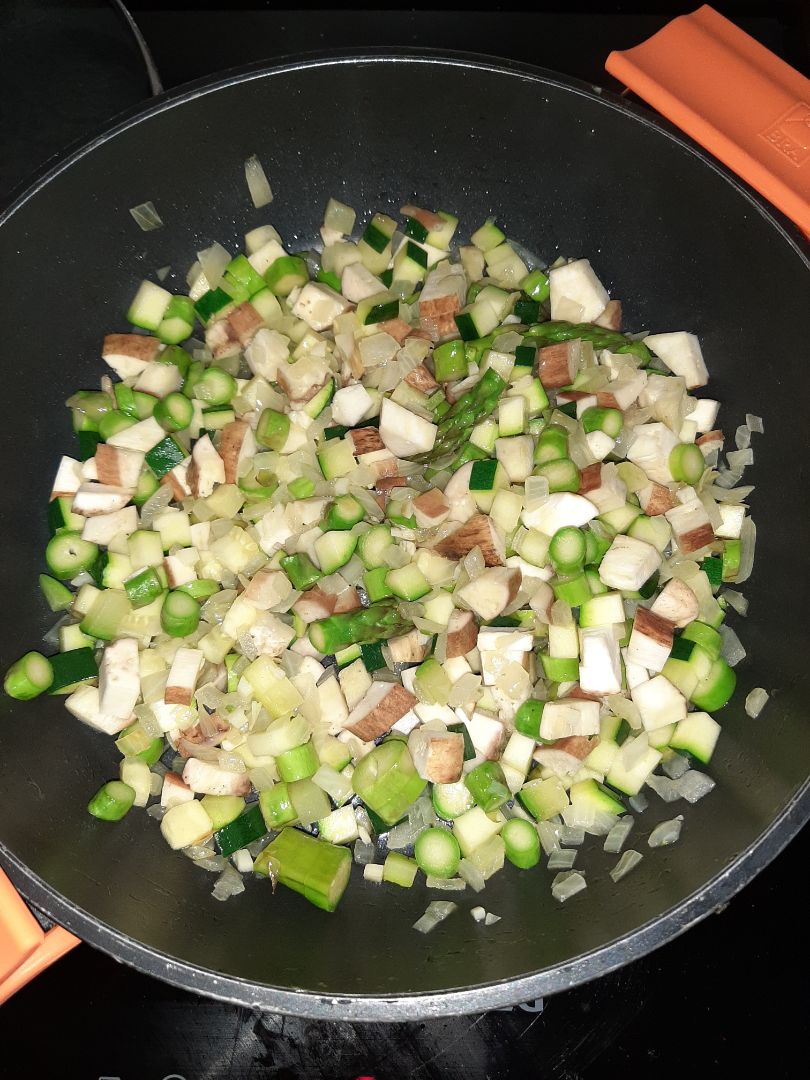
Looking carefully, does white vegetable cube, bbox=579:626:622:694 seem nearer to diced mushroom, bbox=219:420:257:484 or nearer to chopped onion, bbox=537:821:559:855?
chopped onion, bbox=537:821:559:855

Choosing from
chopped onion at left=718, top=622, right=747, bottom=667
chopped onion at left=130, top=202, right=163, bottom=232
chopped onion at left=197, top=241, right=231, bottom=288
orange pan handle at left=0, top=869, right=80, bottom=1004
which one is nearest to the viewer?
orange pan handle at left=0, top=869, right=80, bottom=1004

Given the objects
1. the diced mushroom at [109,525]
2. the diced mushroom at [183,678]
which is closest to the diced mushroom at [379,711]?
the diced mushroom at [183,678]

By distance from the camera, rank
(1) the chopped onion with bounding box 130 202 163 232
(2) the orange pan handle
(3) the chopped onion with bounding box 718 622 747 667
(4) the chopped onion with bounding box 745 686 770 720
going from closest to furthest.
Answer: (2) the orange pan handle < (4) the chopped onion with bounding box 745 686 770 720 < (3) the chopped onion with bounding box 718 622 747 667 < (1) the chopped onion with bounding box 130 202 163 232

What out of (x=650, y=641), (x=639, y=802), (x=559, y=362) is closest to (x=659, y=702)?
(x=650, y=641)

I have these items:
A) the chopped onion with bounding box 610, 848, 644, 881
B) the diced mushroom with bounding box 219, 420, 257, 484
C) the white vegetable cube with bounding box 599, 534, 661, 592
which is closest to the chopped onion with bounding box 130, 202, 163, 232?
the diced mushroom with bounding box 219, 420, 257, 484

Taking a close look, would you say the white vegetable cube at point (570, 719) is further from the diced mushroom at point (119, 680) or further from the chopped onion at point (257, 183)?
the chopped onion at point (257, 183)

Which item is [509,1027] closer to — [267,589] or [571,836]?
[571,836]

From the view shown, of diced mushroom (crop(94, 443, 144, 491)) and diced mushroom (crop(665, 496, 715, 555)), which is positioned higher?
diced mushroom (crop(94, 443, 144, 491))
